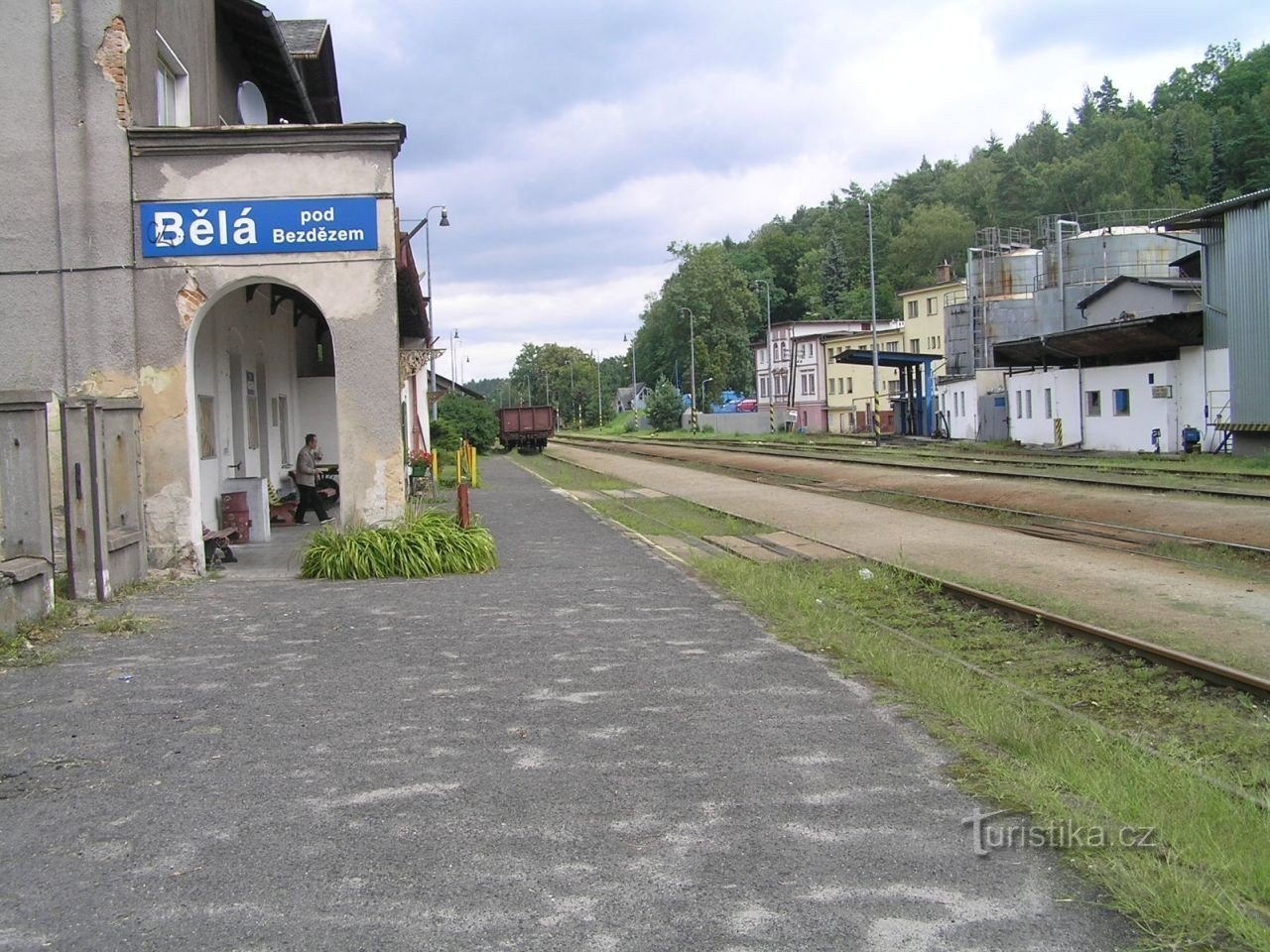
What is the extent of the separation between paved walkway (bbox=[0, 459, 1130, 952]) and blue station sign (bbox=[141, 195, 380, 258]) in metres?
5.15

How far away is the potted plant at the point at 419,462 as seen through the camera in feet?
76.4

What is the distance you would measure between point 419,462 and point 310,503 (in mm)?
7206

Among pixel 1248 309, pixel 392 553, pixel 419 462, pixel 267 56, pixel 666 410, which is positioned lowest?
pixel 392 553

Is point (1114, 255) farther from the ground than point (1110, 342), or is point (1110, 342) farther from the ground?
point (1114, 255)

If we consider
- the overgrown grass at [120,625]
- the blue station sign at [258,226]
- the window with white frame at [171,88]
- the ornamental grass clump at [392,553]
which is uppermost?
the window with white frame at [171,88]

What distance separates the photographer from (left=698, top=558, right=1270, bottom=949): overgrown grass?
154 inches

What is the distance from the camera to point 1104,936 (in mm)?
3674

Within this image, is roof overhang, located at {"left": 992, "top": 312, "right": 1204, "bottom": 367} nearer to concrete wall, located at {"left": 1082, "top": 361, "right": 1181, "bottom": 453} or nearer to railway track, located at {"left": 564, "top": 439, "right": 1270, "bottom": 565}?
concrete wall, located at {"left": 1082, "top": 361, "right": 1181, "bottom": 453}

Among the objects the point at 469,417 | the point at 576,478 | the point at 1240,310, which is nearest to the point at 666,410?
the point at 469,417

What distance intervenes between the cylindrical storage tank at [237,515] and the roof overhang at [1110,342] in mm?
29030

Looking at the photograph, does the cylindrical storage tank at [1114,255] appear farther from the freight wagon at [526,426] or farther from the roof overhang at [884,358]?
the freight wagon at [526,426]

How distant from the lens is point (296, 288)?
41.4ft

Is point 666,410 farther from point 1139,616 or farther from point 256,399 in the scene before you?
point 1139,616

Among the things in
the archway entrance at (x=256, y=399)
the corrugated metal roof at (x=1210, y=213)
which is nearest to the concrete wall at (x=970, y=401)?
the corrugated metal roof at (x=1210, y=213)
